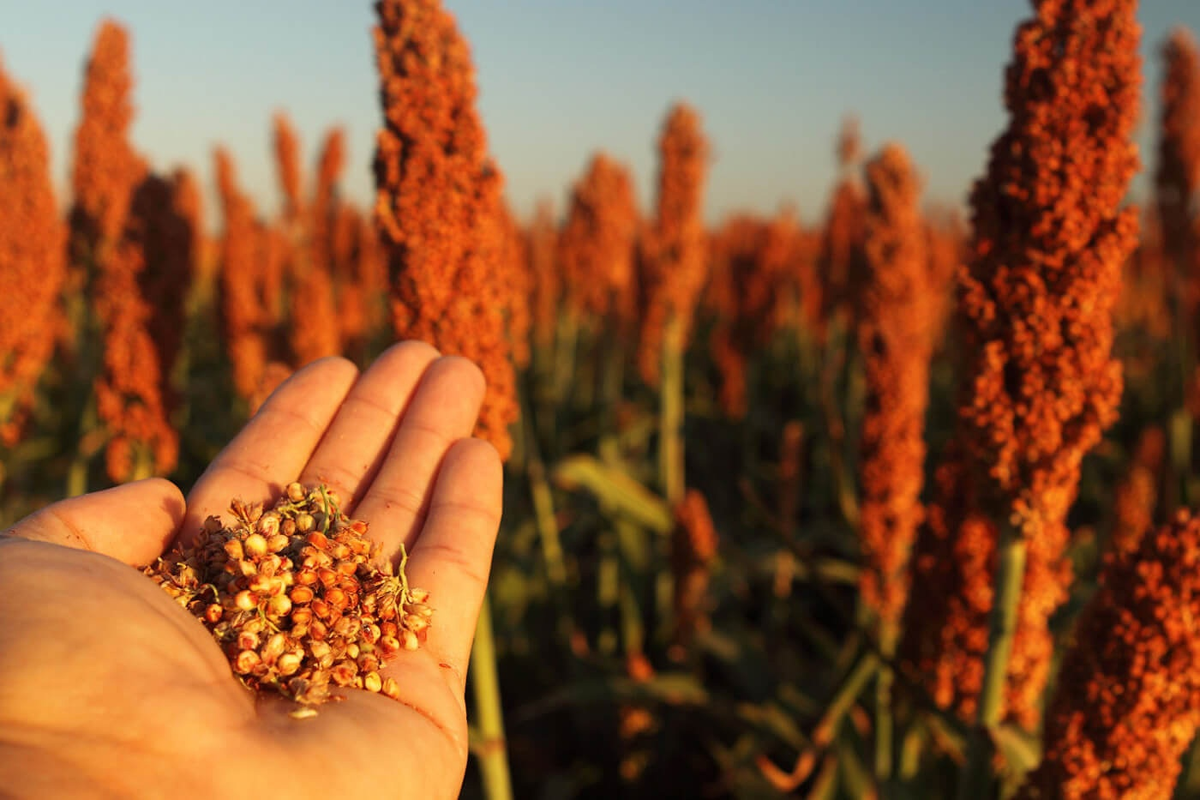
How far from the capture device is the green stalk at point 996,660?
241cm

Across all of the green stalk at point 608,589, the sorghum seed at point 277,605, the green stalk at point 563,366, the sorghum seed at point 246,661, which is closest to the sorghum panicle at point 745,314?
the green stalk at point 563,366

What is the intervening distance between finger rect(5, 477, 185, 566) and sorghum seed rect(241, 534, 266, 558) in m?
0.32

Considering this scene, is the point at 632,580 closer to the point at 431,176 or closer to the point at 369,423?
the point at 369,423

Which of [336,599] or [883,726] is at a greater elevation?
[336,599]

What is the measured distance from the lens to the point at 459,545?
239 cm

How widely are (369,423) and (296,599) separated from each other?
A: 83cm

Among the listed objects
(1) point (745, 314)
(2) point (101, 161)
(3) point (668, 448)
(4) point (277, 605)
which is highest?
(2) point (101, 161)

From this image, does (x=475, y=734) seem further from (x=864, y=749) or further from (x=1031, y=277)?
(x=1031, y=277)

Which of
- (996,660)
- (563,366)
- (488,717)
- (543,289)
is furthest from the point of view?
(543,289)

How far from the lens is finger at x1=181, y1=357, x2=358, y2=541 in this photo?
2559 mm

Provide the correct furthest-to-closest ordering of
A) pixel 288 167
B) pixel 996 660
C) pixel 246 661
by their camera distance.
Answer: pixel 288 167 → pixel 996 660 → pixel 246 661

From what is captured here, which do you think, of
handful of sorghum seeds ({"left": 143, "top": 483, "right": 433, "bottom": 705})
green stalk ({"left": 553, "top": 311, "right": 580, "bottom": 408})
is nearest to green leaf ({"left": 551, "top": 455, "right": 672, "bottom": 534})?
handful of sorghum seeds ({"left": 143, "top": 483, "right": 433, "bottom": 705})

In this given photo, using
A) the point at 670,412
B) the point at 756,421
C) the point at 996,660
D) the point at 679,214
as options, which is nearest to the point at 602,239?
the point at 679,214

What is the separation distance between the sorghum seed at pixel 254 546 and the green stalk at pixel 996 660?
2.11 m
